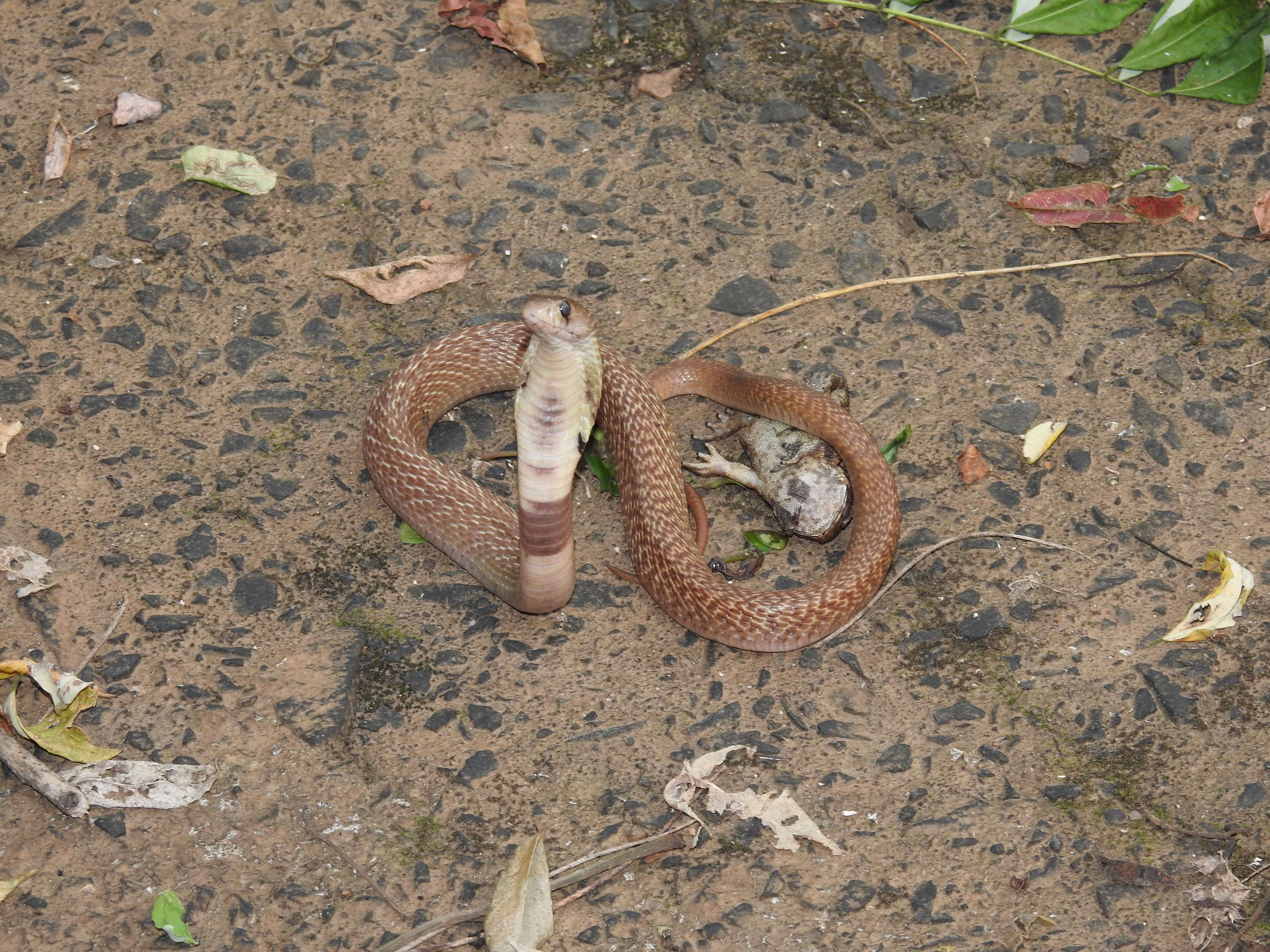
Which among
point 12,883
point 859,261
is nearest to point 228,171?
point 859,261

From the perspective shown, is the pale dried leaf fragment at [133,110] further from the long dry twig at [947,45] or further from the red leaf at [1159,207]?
the red leaf at [1159,207]

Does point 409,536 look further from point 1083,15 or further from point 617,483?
point 1083,15

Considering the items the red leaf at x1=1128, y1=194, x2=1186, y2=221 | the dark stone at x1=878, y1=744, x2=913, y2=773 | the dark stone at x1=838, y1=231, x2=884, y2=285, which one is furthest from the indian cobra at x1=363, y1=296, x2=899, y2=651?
the red leaf at x1=1128, y1=194, x2=1186, y2=221

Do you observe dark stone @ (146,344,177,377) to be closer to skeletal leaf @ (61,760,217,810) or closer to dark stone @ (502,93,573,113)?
skeletal leaf @ (61,760,217,810)

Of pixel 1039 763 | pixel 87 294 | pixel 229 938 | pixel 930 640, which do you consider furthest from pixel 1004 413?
pixel 87 294

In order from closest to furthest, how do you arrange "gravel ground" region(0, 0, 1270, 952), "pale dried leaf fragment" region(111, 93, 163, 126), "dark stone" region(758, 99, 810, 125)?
"gravel ground" region(0, 0, 1270, 952) < "pale dried leaf fragment" region(111, 93, 163, 126) < "dark stone" region(758, 99, 810, 125)

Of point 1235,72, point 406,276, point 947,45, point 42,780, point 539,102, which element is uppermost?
point 1235,72
